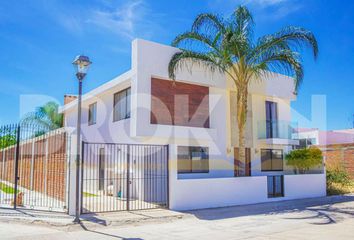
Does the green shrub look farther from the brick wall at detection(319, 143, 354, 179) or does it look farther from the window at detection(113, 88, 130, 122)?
the window at detection(113, 88, 130, 122)

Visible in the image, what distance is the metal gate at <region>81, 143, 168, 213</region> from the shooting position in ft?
42.9

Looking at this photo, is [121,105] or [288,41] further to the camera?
[121,105]

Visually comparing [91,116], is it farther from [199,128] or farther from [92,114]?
[199,128]

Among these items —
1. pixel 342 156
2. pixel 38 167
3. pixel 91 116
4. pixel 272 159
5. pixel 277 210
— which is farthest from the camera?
pixel 342 156

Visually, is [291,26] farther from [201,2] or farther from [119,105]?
[119,105]

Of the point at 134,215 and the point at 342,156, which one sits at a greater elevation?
the point at 342,156

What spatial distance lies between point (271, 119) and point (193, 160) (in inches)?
272

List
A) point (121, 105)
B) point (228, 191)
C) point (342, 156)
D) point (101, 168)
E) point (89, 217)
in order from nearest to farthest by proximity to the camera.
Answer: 1. point (89, 217)
2. point (228, 191)
3. point (121, 105)
4. point (101, 168)
5. point (342, 156)

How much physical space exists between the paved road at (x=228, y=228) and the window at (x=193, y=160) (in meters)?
3.94

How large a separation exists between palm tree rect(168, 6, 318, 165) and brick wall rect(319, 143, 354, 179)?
13.3m

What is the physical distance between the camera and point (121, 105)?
17.5 m

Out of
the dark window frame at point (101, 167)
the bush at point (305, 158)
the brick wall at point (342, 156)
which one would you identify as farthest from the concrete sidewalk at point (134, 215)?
the brick wall at point (342, 156)

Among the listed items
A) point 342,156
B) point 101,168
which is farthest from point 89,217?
point 342,156

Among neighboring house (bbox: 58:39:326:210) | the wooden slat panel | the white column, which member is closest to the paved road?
the white column
